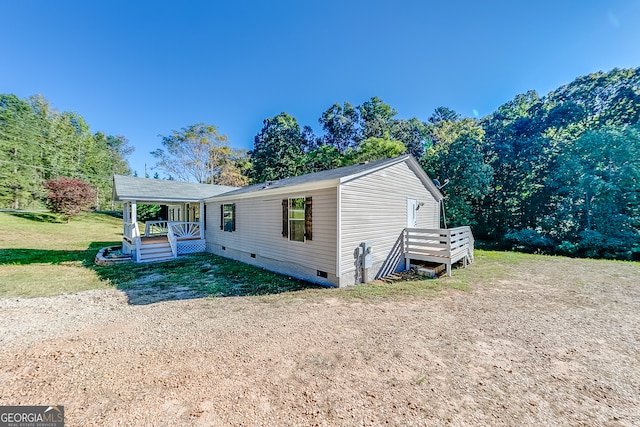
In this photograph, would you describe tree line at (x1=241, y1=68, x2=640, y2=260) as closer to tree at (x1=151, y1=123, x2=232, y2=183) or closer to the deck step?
tree at (x1=151, y1=123, x2=232, y2=183)

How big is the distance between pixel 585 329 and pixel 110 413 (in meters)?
6.70

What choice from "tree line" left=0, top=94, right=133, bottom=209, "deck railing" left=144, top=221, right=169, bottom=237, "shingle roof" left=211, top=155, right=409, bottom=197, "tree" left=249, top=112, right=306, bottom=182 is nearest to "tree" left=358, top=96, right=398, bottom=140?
"tree" left=249, top=112, right=306, bottom=182

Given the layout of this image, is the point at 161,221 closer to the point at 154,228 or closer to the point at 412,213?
the point at 154,228

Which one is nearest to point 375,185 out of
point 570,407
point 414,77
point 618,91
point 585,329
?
point 585,329

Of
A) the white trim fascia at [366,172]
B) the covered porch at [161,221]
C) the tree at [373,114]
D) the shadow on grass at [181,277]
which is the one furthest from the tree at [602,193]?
the covered porch at [161,221]

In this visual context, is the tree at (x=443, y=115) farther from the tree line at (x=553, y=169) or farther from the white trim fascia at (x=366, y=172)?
the white trim fascia at (x=366, y=172)

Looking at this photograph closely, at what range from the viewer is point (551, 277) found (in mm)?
7480

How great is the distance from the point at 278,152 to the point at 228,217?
16494 millimetres

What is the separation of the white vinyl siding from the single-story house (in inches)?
1.1

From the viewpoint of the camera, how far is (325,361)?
312 centimetres

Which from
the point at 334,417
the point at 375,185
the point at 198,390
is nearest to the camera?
the point at 334,417

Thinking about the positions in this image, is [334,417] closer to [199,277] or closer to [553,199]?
[199,277]

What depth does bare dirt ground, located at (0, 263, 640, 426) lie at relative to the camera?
2289 mm

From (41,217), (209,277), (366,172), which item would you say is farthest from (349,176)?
(41,217)
